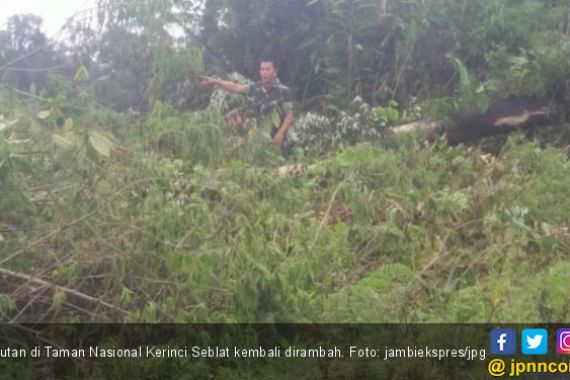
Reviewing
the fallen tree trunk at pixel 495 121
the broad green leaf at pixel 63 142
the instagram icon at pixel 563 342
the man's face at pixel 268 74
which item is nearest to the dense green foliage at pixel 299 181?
the broad green leaf at pixel 63 142

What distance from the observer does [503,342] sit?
3605mm

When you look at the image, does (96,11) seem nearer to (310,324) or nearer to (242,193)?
(242,193)

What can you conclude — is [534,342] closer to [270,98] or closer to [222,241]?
[222,241]

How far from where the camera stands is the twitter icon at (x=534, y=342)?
141 inches

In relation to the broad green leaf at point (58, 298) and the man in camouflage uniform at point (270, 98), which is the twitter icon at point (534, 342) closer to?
the broad green leaf at point (58, 298)

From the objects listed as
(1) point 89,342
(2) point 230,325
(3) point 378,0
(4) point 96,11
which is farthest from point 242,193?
(3) point 378,0

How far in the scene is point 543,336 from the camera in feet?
11.9

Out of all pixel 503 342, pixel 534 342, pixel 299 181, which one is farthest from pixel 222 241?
pixel 299 181

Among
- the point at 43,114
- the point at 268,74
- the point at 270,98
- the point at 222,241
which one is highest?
the point at 43,114

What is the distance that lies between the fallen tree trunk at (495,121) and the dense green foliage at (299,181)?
0.12 metres

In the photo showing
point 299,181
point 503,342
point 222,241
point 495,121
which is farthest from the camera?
point 495,121

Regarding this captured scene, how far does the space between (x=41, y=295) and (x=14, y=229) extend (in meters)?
0.38

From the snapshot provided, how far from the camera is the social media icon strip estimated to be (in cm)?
359

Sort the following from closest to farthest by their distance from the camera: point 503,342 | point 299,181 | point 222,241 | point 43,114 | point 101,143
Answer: point 503,342 → point 101,143 → point 222,241 → point 43,114 → point 299,181
